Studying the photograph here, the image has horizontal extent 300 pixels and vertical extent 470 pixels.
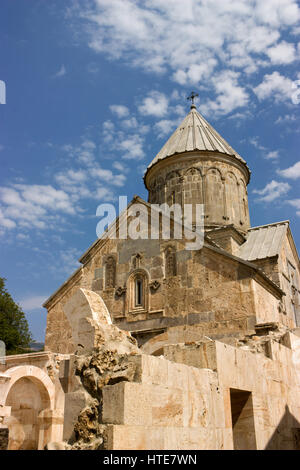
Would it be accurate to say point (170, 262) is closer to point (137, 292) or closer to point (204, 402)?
point (137, 292)

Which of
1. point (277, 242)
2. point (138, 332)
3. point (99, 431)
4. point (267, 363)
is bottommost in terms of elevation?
point (99, 431)

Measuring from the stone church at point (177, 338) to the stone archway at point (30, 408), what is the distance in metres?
0.03

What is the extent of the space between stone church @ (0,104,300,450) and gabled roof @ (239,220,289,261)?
0.07 meters

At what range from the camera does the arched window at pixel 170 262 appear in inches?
437

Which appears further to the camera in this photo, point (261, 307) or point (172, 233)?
point (172, 233)

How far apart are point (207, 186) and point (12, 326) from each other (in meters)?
17.7

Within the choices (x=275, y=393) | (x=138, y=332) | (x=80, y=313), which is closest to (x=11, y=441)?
(x=138, y=332)

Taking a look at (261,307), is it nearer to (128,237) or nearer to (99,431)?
(128,237)

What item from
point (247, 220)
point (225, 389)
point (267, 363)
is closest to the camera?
point (225, 389)

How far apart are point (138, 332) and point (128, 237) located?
2.69 metres

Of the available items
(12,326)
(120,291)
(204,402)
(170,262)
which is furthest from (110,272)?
(12,326)

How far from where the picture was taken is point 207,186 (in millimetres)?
16141

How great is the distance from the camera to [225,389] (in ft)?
18.9

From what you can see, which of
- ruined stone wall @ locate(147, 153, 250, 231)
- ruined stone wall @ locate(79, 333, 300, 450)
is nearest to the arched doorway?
ruined stone wall @ locate(79, 333, 300, 450)
